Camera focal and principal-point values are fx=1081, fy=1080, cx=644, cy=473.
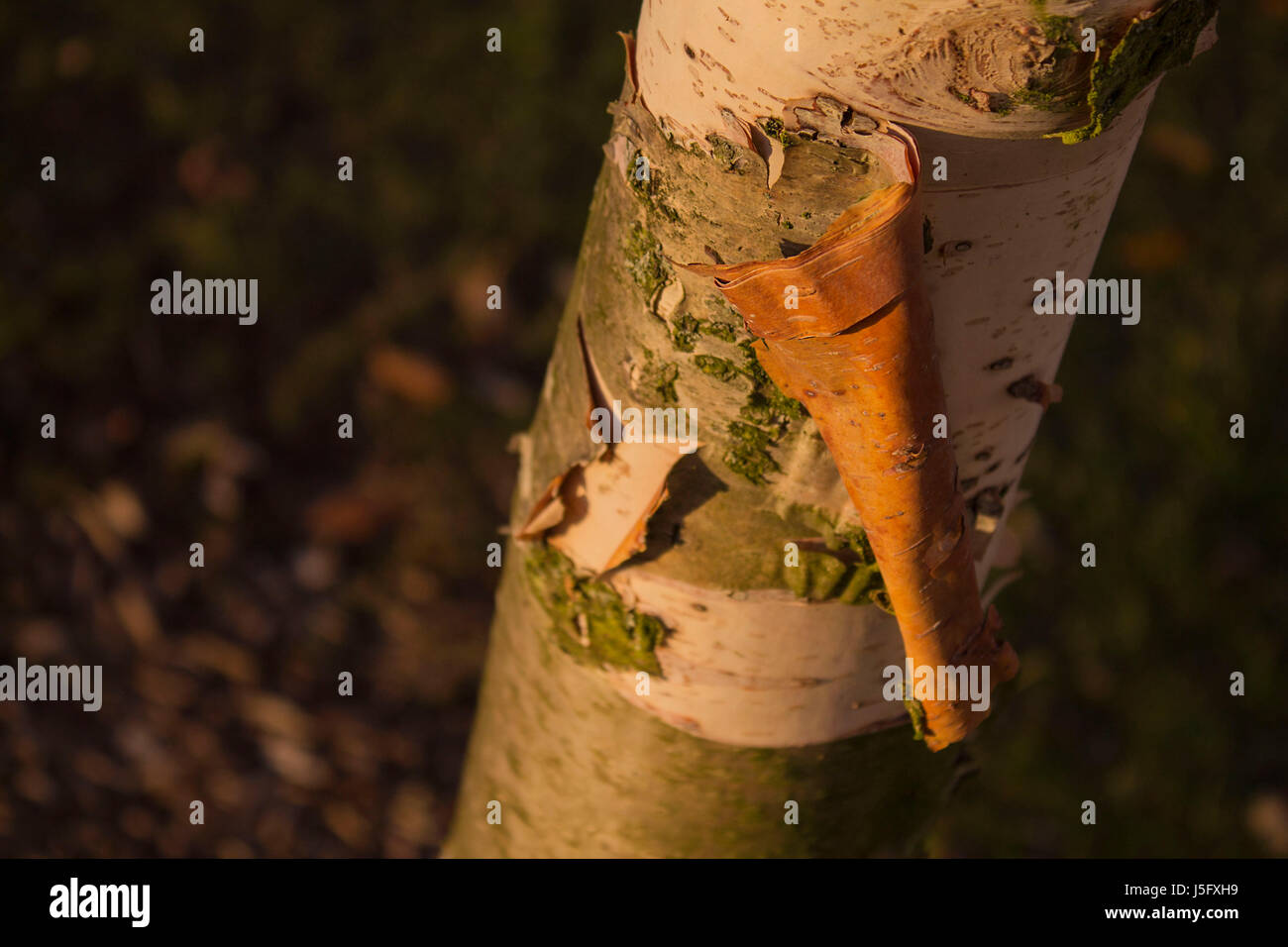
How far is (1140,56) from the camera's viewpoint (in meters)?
0.60

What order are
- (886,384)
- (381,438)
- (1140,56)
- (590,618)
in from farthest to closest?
1. (381,438)
2. (590,618)
3. (886,384)
4. (1140,56)

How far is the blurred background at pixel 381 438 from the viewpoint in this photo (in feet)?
8.21

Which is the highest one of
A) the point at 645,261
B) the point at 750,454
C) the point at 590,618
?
the point at 645,261

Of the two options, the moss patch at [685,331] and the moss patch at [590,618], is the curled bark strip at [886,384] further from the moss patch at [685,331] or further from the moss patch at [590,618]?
the moss patch at [590,618]

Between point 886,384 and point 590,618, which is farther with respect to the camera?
point 590,618

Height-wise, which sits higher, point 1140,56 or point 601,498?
point 1140,56

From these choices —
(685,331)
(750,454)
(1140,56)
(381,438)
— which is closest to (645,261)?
(685,331)

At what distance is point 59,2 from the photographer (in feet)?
10.6

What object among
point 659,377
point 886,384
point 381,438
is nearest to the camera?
point 886,384

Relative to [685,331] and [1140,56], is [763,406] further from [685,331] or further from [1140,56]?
[1140,56]

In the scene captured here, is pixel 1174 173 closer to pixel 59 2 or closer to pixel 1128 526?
pixel 1128 526

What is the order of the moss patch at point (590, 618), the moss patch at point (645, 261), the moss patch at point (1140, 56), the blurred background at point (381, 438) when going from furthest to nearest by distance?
the blurred background at point (381, 438)
the moss patch at point (590, 618)
the moss patch at point (645, 261)
the moss patch at point (1140, 56)

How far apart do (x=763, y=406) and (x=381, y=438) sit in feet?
7.31

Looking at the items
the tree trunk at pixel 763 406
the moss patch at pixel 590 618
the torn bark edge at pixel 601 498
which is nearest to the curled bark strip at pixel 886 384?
the tree trunk at pixel 763 406
